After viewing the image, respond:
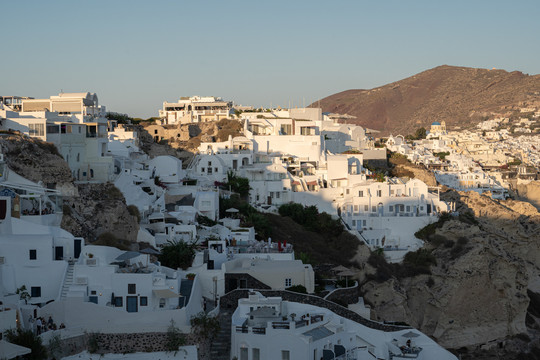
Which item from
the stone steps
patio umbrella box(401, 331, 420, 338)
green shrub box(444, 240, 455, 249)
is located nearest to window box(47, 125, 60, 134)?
the stone steps

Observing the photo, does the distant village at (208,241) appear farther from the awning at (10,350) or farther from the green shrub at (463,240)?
the green shrub at (463,240)

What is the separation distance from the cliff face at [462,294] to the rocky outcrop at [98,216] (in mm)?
14211

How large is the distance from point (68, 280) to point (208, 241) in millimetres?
10527

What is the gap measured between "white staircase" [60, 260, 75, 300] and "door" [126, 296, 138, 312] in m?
2.18

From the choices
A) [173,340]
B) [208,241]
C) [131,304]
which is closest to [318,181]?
[208,241]

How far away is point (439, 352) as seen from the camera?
36.0 metres

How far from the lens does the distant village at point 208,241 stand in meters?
29.3

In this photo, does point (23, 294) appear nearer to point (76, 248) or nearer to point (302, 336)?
point (76, 248)

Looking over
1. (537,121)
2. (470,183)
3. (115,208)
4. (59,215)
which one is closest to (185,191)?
(115,208)

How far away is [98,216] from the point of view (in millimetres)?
36875

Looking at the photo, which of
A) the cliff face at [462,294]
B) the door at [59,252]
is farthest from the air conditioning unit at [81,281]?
the cliff face at [462,294]

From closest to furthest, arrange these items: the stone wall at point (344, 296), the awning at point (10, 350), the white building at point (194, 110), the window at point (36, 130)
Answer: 1. the awning at point (10, 350)
2. the stone wall at point (344, 296)
3. the window at point (36, 130)
4. the white building at point (194, 110)

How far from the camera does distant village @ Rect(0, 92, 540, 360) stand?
29.3 m

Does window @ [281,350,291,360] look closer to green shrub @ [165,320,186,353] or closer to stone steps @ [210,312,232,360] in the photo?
stone steps @ [210,312,232,360]
